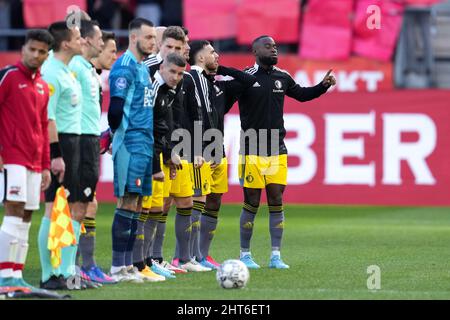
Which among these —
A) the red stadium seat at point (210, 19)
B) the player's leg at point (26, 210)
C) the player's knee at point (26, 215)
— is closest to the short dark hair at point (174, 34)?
the player's leg at point (26, 210)

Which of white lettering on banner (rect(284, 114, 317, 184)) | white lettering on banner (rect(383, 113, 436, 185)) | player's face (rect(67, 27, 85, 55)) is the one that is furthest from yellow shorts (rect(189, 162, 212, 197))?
white lettering on banner (rect(383, 113, 436, 185))

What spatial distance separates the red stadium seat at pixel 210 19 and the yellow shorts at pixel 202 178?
1016 cm

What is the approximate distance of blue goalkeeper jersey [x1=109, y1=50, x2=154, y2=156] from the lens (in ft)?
31.8

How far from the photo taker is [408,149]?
63.0 ft

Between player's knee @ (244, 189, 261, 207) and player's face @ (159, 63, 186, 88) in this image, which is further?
player's knee @ (244, 189, 261, 207)

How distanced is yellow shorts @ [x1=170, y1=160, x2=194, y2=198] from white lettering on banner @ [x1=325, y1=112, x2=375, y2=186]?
8538 mm

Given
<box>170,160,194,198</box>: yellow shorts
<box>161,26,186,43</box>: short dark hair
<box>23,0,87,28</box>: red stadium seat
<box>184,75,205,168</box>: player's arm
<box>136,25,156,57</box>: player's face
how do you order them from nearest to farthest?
1. <box>136,25,156,57</box>: player's face
2. <box>161,26,186,43</box>: short dark hair
3. <box>170,160,194,198</box>: yellow shorts
4. <box>184,75,205,168</box>: player's arm
5. <box>23,0,87,28</box>: red stadium seat

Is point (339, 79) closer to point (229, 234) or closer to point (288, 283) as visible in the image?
point (229, 234)

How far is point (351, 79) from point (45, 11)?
6161 millimetres

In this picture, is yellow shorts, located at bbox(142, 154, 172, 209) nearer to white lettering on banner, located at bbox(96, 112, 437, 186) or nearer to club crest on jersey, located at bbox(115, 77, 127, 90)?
club crest on jersey, located at bbox(115, 77, 127, 90)

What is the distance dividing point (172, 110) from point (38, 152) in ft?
8.92

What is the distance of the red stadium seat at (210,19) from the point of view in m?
21.4
